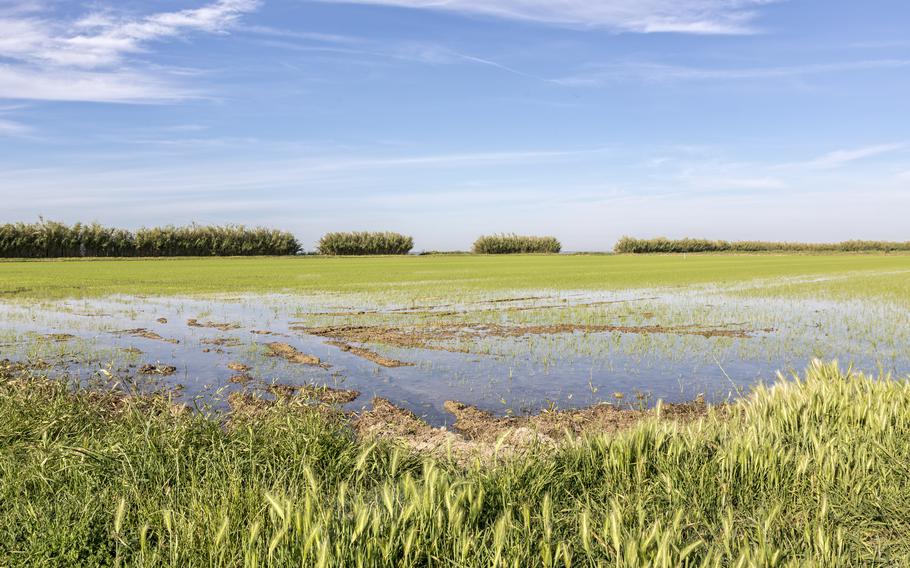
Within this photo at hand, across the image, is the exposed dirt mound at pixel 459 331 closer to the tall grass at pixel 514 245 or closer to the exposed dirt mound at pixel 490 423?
the exposed dirt mound at pixel 490 423

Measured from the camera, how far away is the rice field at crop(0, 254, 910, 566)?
370cm

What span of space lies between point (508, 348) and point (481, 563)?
10364 mm

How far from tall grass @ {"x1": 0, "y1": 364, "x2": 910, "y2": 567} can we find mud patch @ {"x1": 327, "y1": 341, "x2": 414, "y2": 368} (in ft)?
18.6

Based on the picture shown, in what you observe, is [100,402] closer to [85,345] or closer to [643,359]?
[85,345]

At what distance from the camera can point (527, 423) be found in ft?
25.7

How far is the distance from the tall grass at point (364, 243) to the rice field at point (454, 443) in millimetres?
68318

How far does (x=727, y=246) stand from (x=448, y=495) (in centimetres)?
11585

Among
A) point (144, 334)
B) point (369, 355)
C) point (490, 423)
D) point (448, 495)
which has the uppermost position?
point (448, 495)

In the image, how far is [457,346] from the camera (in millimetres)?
14031

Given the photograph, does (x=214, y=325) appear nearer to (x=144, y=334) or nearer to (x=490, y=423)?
(x=144, y=334)

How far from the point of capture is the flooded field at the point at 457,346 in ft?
33.1

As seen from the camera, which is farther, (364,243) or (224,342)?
(364,243)

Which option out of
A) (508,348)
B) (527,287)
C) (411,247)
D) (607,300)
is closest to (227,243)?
(411,247)

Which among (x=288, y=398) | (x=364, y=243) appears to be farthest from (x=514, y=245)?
(x=288, y=398)
